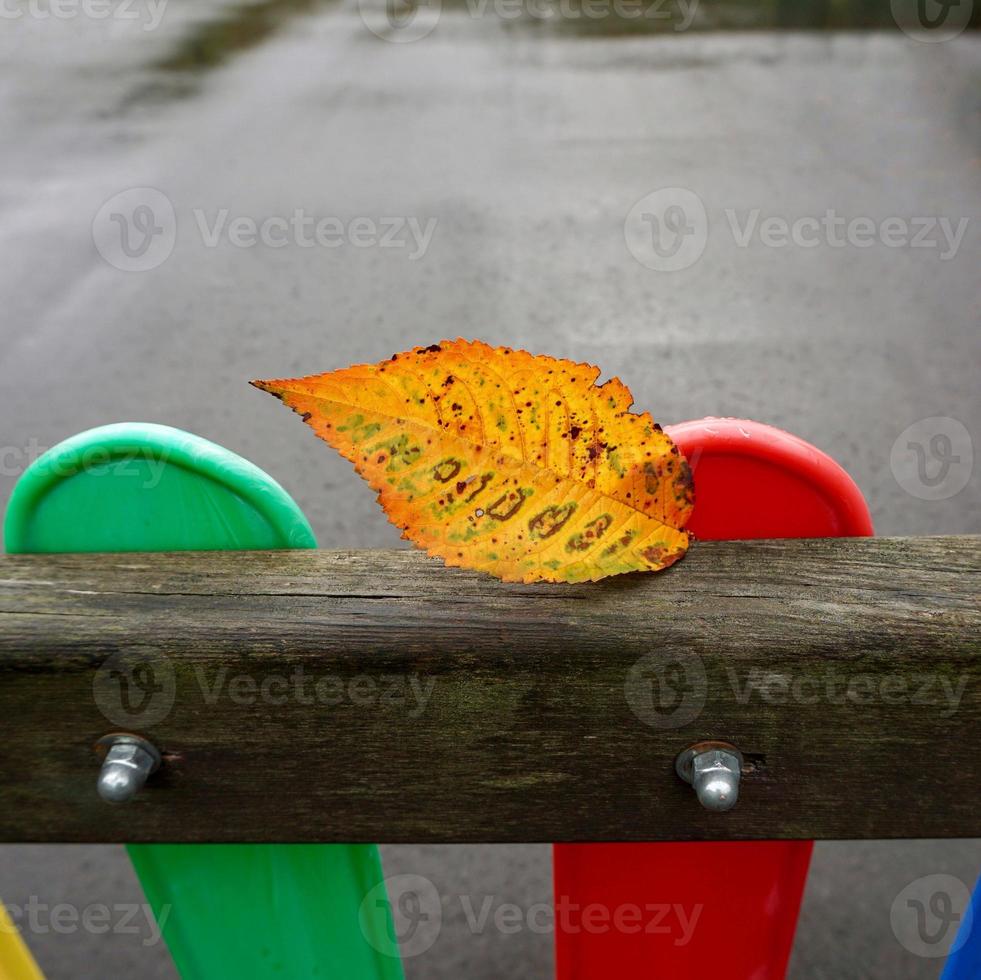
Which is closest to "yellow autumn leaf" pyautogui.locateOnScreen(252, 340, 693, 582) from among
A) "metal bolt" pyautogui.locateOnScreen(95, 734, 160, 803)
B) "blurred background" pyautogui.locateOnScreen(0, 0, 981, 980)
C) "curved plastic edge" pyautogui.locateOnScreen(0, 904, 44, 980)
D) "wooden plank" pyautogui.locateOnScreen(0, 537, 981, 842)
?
"wooden plank" pyautogui.locateOnScreen(0, 537, 981, 842)

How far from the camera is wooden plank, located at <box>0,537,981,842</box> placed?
1.82 ft

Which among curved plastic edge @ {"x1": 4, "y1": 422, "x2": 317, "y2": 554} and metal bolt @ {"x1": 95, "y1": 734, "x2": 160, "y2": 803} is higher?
curved plastic edge @ {"x1": 4, "y1": 422, "x2": 317, "y2": 554}

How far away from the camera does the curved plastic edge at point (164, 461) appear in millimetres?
651

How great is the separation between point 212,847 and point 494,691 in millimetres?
313

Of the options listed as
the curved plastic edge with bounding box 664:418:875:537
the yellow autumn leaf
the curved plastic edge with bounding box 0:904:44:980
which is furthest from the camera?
the curved plastic edge with bounding box 0:904:44:980

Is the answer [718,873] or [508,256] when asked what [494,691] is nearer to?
[718,873]

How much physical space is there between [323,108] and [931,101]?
8.45 ft

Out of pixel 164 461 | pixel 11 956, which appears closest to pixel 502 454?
pixel 164 461

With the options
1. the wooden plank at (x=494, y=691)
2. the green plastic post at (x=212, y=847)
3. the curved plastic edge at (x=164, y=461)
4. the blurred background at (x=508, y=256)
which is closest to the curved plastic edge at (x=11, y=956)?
the green plastic post at (x=212, y=847)

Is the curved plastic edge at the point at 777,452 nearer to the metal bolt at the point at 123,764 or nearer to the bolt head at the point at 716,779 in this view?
the bolt head at the point at 716,779

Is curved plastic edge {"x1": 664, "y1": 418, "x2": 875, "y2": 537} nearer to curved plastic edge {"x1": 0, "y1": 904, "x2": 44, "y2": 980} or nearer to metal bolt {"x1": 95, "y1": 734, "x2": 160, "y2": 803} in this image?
metal bolt {"x1": 95, "y1": 734, "x2": 160, "y2": 803}

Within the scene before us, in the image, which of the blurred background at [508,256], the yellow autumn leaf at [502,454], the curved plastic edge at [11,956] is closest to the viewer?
the yellow autumn leaf at [502,454]

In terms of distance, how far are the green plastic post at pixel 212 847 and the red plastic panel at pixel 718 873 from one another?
0.18 metres

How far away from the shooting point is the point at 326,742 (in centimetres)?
59
